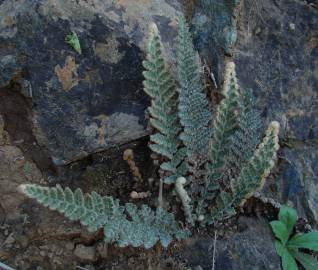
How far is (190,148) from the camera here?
266 centimetres

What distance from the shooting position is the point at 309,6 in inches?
125

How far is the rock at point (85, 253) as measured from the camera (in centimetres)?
254

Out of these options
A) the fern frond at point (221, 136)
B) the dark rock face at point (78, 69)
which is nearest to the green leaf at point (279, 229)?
the fern frond at point (221, 136)

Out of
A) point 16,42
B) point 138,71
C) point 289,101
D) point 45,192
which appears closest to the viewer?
point 45,192

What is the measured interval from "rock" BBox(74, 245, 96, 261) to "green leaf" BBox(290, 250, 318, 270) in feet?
3.68

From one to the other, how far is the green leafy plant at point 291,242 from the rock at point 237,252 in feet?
0.16

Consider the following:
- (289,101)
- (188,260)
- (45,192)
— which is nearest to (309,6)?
(289,101)

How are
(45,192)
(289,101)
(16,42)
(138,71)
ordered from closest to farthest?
1. (45,192)
2. (16,42)
3. (138,71)
4. (289,101)

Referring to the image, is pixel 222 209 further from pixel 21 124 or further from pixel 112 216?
pixel 21 124

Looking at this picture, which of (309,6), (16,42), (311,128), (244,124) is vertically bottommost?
(311,128)

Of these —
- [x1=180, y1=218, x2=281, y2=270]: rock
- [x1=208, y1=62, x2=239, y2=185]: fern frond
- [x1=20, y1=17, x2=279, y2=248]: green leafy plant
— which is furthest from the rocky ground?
[x1=208, y1=62, x2=239, y2=185]: fern frond

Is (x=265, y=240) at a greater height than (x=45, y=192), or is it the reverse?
(x=45, y=192)

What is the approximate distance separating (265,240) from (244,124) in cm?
67

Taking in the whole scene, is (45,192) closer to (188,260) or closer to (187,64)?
(188,260)
